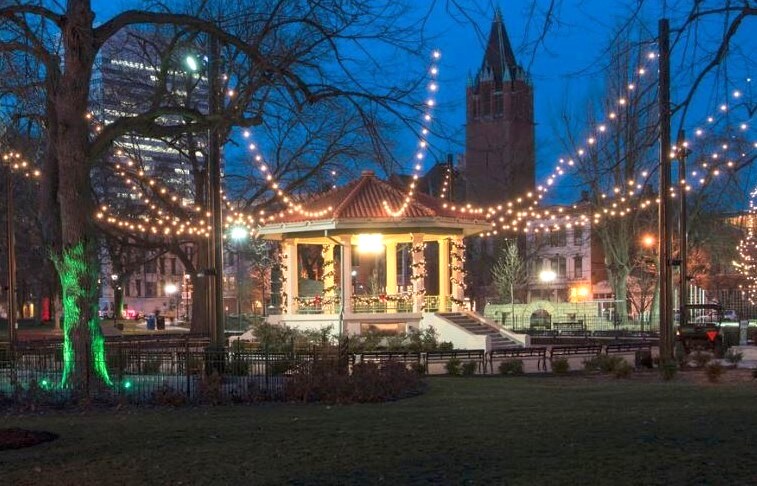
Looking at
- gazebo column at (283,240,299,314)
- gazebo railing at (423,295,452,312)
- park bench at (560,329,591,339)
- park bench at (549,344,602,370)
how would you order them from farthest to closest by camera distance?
park bench at (560,329,591,339)
gazebo column at (283,240,299,314)
gazebo railing at (423,295,452,312)
park bench at (549,344,602,370)

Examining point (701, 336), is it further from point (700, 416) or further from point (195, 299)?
point (195, 299)

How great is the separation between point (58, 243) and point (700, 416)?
11763mm

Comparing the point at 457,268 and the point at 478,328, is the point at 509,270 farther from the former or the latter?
the point at 478,328

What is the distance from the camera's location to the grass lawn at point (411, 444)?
315 inches

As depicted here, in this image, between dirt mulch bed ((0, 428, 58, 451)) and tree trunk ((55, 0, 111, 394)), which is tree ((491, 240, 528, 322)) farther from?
dirt mulch bed ((0, 428, 58, 451))

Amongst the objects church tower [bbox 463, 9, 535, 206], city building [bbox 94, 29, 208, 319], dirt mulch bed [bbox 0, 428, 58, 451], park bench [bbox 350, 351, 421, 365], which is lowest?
park bench [bbox 350, 351, 421, 365]

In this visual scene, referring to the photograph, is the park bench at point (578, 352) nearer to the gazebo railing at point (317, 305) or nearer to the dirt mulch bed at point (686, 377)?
the dirt mulch bed at point (686, 377)

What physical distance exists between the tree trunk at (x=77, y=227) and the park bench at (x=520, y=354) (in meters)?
11.4

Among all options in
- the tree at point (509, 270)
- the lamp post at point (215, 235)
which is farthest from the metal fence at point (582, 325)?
the lamp post at point (215, 235)

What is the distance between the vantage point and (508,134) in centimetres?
8450

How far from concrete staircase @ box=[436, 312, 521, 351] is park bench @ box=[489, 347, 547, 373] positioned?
4374mm

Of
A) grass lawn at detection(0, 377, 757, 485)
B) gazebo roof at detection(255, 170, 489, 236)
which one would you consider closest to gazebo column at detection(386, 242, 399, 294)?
gazebo roof at detection(255, 170, 489, 236)

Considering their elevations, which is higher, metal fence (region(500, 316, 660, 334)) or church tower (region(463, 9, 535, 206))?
church tower (region(463, 9, 535, 206))

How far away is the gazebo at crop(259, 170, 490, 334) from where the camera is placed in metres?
31.6
